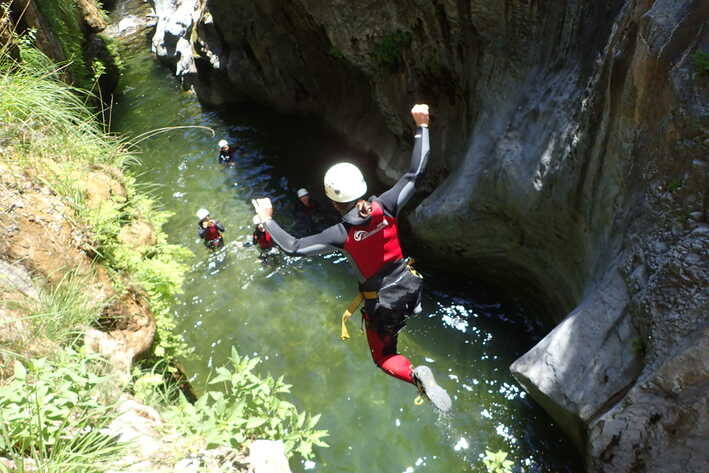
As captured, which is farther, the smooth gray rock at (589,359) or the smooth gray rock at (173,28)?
the smooth gray rock at (173,28)

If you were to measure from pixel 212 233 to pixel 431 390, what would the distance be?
6.41 metres

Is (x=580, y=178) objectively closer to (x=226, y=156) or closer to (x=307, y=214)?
(x=307, y=214)

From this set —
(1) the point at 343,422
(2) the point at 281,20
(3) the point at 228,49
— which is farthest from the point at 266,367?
(3) the point at 228,49

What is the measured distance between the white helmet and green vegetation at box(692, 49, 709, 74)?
106 inches

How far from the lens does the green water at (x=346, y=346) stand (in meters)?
5.79

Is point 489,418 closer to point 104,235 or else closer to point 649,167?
point 649,167

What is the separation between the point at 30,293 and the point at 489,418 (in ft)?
17.6

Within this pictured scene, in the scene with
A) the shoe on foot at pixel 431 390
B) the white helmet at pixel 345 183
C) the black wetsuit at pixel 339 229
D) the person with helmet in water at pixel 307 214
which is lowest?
the person with helmet in water at pixel 307 214

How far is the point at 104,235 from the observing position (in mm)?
5477

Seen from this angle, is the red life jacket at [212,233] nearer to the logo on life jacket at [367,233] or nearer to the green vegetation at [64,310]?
the green vegetation at [64,310]

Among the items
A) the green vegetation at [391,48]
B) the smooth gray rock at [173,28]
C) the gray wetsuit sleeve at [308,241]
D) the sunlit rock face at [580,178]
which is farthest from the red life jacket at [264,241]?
the smooth gray rock at [173,28]

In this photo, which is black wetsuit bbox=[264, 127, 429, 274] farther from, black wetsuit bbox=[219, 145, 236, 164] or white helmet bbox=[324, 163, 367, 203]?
black wetsuit bbox=[219, 145, 236, 164]

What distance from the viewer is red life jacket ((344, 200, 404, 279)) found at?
169 inches

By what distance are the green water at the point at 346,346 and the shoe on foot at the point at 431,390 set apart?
1.62 meters
